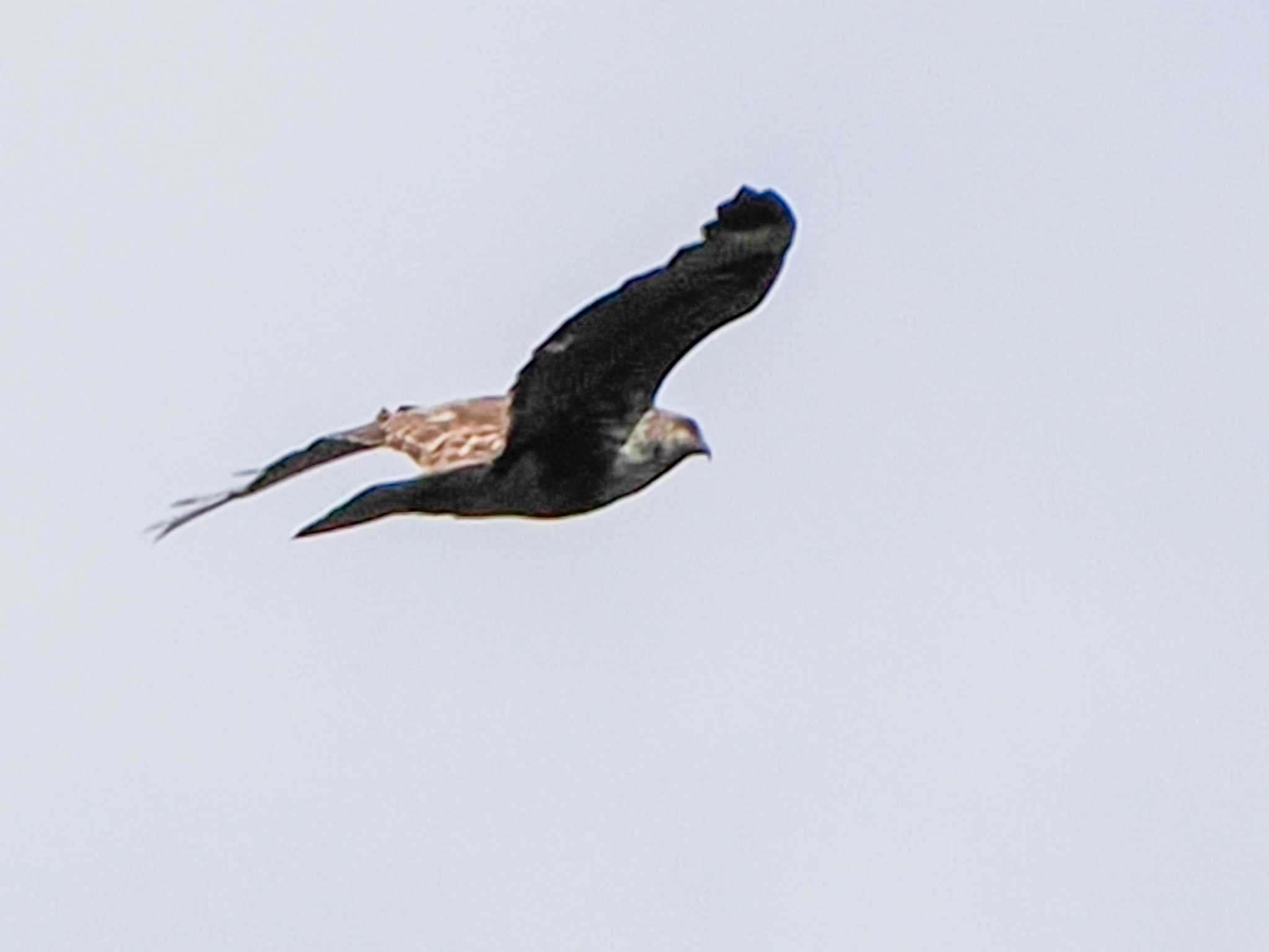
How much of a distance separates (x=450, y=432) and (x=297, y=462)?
0.77 metres

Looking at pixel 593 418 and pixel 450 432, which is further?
pixel 450 432

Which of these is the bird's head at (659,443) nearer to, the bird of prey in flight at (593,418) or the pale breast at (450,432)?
the bird of prey in flight at (593,418)

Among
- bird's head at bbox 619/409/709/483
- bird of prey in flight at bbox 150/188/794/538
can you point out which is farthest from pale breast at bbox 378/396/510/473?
bird's head at bbox 619/409/709/483

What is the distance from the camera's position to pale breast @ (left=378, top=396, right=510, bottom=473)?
22.0 metres

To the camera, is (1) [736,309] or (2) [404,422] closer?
(1) [736,309]

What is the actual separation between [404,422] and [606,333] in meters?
2.09

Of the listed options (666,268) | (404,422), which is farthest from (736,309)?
(404,422)

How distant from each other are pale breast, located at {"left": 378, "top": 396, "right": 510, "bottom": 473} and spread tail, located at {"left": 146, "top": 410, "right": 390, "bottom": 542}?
70mm

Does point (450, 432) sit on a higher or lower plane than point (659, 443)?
higher

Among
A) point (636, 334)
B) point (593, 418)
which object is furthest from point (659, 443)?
point (636, 334)

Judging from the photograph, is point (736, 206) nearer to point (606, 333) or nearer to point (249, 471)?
point (606, 333)

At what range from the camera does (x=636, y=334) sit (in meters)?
21.0

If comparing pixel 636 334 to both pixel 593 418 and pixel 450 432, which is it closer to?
pixel 593 418

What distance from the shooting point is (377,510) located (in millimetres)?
20719
